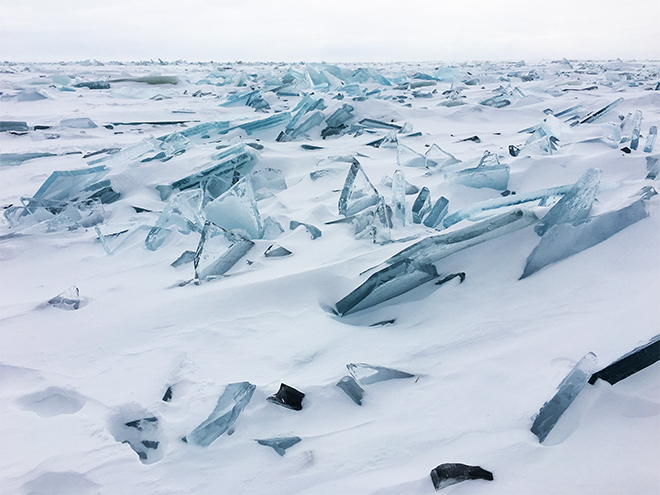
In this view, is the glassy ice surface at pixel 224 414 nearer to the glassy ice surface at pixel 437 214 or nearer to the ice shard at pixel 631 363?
the ice shard at pixel 631 363

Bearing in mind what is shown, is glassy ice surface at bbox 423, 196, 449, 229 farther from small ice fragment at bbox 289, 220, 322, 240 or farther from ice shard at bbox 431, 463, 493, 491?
ice shard at bbox 431, 463, 493, 491

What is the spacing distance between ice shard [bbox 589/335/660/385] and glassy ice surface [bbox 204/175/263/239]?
4.86 ft

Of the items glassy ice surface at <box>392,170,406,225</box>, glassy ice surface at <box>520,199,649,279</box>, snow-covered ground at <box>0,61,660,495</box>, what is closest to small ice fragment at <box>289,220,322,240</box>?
snow-covered ground at <box>0,61,660,495</box>

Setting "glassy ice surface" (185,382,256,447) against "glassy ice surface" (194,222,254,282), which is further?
"glassy ice surface" (194,222,254,282)

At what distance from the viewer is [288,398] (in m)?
1.04

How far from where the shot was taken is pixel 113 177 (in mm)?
2828

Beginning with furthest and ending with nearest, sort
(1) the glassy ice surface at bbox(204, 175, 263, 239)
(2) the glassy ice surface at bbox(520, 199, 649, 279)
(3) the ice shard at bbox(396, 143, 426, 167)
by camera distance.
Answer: (3) the ice shard at bbox(396, 143, 426, 167) < (1) the glassy ice surface at bbox(204, 175, 263, 239) < (2) the glassy ice surface at bbox(520, 199, 649, 279)

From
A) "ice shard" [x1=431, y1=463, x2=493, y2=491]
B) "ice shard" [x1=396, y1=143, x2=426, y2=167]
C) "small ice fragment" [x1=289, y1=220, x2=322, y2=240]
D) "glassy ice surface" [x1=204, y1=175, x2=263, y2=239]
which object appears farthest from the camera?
"ice shard" [x1=396, y1=143, x2=426, y2=167]

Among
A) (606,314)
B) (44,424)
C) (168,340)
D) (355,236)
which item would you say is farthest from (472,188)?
(44,424)

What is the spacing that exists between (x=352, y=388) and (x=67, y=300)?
114 centimetres

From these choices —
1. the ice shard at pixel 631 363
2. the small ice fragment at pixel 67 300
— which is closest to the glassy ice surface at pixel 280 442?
the ice shard at pixel 631 363

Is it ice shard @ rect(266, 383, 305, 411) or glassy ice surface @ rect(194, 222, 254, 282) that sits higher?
glassy ice surface @ rect(194, 222, 254, 282)

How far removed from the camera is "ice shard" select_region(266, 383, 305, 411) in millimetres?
1030

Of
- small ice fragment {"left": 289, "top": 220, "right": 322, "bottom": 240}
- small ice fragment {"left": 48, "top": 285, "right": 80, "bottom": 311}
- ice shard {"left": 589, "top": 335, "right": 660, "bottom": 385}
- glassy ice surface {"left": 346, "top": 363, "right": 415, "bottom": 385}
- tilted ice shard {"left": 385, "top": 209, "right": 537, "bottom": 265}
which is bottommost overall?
small ice fragment {"left": 48, "top": 285, "right": 80, "bottom": 311}
